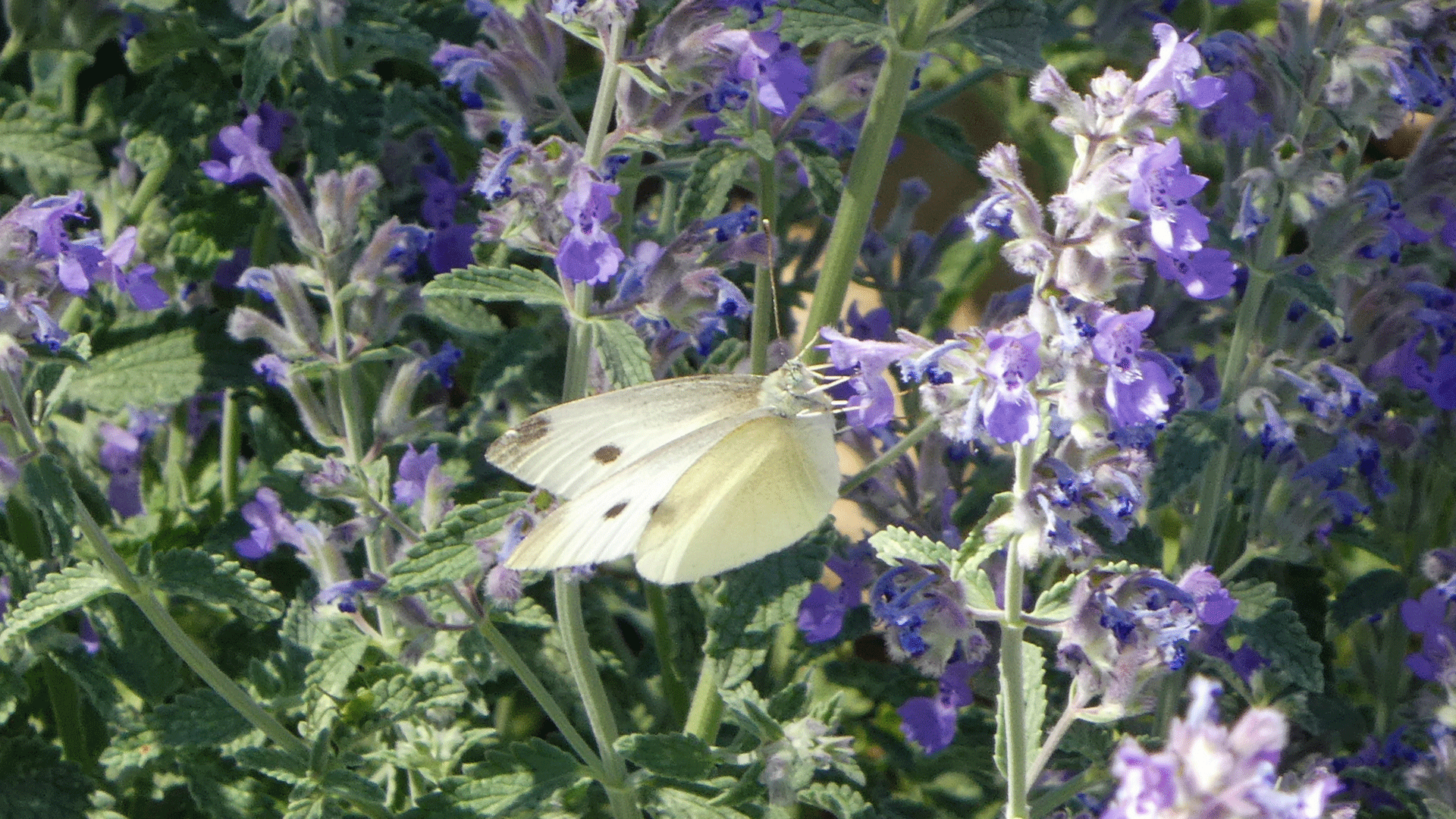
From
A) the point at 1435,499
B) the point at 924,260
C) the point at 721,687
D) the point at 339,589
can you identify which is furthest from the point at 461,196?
the point at 1435,499

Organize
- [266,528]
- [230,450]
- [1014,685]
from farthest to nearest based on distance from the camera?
[230,450]
[266,528]
[1014,685]

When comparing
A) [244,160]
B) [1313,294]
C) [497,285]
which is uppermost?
[244,160]

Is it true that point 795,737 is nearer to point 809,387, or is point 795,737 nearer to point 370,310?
point 809,387

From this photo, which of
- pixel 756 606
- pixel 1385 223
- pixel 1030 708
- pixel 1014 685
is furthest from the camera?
pixel 1385 223

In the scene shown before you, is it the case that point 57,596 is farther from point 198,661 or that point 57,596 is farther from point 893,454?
point 893,454

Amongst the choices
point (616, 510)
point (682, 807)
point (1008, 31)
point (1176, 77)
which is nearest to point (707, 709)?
point (682, 807)

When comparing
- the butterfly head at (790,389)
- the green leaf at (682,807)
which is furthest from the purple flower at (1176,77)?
the green leaf at (682,807)

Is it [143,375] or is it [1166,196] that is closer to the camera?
[1166,196]

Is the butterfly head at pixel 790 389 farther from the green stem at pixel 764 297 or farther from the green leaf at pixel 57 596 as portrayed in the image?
the green leaf at pixel 57 596
